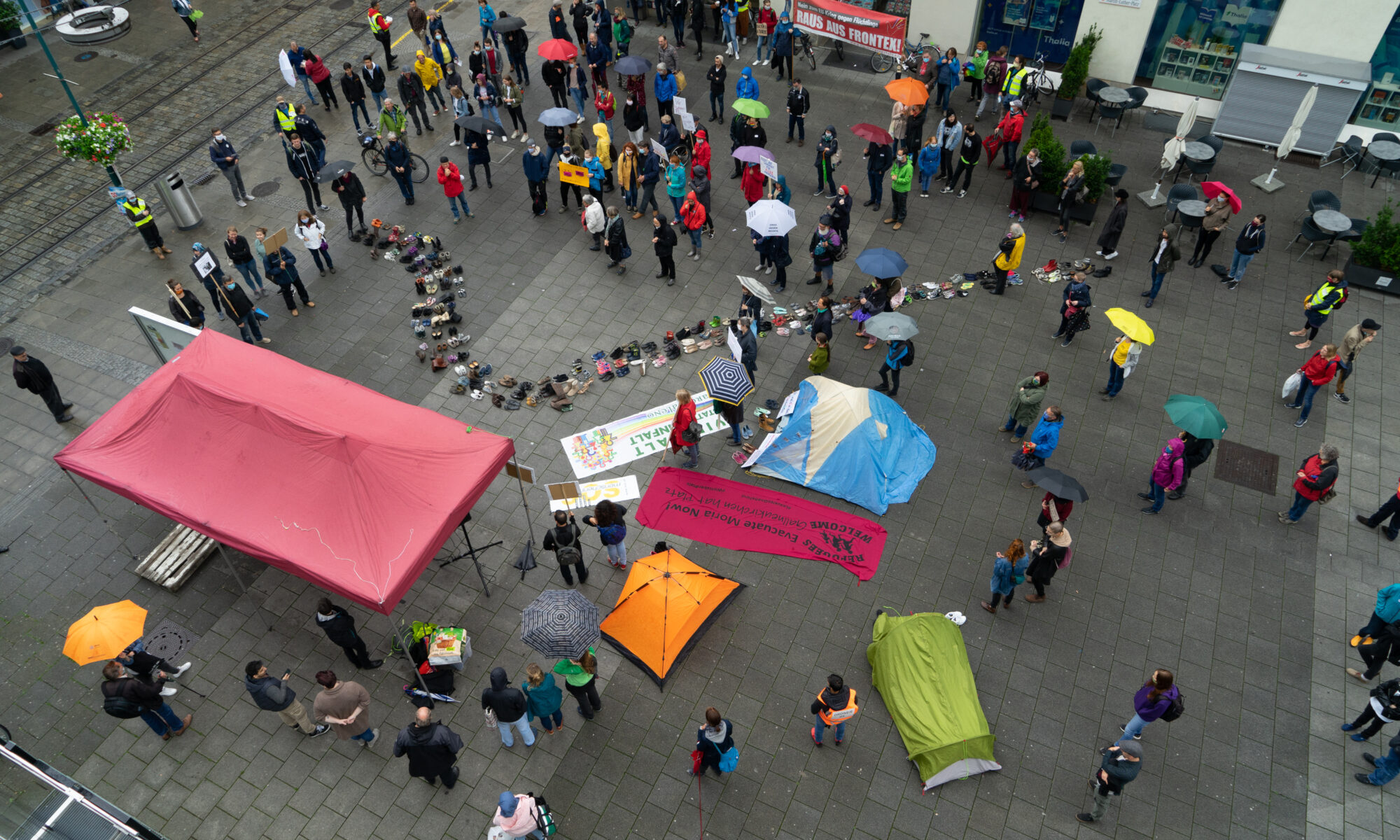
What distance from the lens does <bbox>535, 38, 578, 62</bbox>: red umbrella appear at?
71.0 ft

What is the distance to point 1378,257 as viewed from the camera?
1709cm

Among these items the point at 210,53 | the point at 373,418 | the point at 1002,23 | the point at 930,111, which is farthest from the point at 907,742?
the point at 210,53

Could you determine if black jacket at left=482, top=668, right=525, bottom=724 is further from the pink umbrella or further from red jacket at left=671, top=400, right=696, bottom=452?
the pink umbrella

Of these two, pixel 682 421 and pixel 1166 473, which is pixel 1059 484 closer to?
pixel 1166 473

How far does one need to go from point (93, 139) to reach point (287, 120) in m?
3.84

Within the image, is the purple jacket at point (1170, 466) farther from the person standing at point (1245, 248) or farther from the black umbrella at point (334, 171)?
the black umbrella at point (334, 171)

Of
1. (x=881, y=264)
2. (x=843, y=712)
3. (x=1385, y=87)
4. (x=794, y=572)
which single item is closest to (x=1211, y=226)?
(x=1385, y=87)

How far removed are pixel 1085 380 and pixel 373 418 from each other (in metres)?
11.9

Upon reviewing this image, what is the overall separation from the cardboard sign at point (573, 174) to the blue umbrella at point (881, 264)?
659cm

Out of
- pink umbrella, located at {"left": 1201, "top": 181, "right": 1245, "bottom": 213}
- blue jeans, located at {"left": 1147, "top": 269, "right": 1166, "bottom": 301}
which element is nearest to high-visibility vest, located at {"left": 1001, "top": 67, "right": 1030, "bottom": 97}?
pink umbrella, located at {"left": 1201, "top": 181, "right": 1245, "bottom": 213}

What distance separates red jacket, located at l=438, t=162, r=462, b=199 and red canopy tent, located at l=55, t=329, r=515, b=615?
7373 mm

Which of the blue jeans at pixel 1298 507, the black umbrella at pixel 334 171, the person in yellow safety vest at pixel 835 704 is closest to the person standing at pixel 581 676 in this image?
the person in yellow safety vest at pixel 835 704

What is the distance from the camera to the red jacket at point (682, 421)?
45.9 ft

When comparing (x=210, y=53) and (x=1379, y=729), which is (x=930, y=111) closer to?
(x=1379, y=729)
